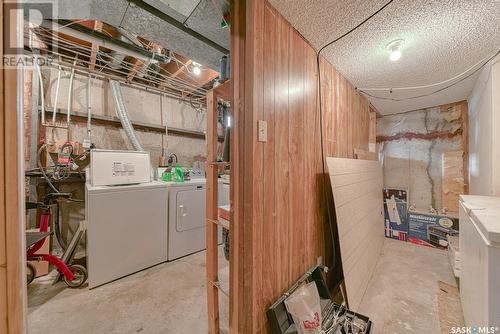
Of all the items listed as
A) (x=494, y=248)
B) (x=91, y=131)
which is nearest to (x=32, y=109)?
(x=91, y=131)

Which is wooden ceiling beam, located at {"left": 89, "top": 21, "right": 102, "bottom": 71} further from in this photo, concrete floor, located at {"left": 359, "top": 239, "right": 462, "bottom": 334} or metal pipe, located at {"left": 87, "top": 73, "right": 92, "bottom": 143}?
concrete floor, located at {"left": 359, "top": 239, "right": 462, "bottom": 334}

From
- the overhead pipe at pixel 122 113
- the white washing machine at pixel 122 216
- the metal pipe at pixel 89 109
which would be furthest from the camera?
the overhead pipe at pixel 122 113

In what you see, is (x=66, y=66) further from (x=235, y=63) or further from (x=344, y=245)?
(x=344, y=245)

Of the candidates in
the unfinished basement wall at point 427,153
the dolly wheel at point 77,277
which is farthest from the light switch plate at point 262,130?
the unfinished basement wall at point 427,153

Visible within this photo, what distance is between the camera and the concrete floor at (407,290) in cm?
169

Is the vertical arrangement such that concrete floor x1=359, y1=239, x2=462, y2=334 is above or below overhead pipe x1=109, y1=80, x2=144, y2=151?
below

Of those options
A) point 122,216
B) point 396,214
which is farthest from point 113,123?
point 396,214

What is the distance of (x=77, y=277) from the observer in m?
2.20

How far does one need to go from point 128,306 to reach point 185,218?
121cm

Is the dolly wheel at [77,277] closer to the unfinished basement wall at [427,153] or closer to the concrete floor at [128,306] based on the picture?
the concrete floor at [128,306]

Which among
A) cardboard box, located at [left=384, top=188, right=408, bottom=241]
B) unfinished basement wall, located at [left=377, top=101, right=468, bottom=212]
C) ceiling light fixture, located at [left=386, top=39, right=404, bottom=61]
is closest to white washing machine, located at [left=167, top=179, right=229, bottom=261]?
ceiling light fixture, located at [left=386, top=39, right=404, bottom=61]

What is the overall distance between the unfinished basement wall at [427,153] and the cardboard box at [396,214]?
0.22 metres

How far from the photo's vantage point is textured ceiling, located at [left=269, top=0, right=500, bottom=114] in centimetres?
128

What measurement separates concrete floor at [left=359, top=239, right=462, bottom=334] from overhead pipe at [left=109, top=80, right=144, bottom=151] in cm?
354
